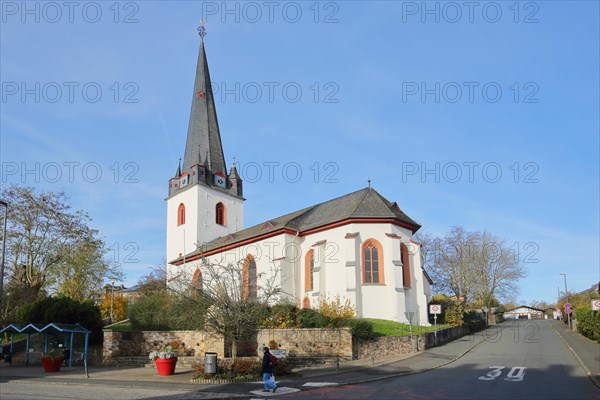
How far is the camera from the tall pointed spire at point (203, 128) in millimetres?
52125

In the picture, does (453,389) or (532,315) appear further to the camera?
(532,315)

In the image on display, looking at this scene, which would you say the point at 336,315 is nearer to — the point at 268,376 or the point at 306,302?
the point at 306,302

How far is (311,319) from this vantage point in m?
25.7

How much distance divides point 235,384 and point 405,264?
67.8 ft

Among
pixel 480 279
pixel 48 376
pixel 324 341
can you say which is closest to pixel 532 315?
pixel 480 279

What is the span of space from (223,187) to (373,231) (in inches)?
906

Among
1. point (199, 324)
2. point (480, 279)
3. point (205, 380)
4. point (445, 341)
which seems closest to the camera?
point (205, 380)

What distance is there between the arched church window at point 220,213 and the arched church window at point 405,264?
23185 mm

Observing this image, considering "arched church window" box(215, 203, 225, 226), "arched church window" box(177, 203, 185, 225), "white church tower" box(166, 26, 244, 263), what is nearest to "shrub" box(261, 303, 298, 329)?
"white church tower" box(166, 26, 244, 263)

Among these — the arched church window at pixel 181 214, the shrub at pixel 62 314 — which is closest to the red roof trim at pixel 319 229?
the shrub at pixel 62 314

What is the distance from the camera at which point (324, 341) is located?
23.5 m

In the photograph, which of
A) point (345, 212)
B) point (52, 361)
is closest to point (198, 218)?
point (345, 212)

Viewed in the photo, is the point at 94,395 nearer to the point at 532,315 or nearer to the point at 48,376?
the point at 48,376

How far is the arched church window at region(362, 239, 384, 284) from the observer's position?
33.8 meters
